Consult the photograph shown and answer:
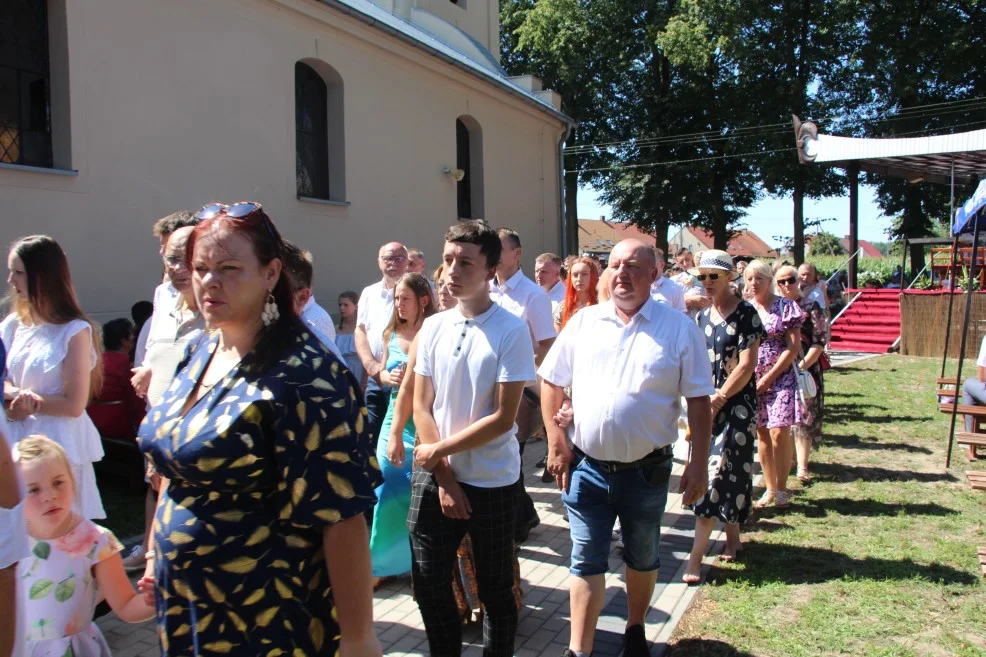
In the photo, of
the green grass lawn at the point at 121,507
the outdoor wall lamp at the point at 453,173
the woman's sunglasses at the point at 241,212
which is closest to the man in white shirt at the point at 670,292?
the green grass lawn at the point at 121,507

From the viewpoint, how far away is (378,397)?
16.5 feet

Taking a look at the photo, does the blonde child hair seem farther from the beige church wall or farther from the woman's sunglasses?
the beige church wall

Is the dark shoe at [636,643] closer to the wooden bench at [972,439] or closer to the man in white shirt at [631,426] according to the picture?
the man in white shirt at [631,426]

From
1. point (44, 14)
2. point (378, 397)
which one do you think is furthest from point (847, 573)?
point (44, 14)

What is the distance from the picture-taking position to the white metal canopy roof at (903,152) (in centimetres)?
877

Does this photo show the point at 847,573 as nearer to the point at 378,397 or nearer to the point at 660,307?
the point at 660,307

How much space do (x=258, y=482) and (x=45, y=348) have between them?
90.4 inches

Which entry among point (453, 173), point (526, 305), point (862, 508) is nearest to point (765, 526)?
point (862, 508)

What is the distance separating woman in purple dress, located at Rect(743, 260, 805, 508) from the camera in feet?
19.2

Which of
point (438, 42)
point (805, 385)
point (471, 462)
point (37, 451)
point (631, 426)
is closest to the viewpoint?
point (37, 451)

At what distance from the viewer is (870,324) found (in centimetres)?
2064

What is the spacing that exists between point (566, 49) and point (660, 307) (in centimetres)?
2879

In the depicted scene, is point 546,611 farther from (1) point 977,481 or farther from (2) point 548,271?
(2) point 548,271

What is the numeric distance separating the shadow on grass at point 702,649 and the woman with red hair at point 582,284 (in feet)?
8.42
